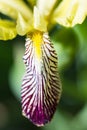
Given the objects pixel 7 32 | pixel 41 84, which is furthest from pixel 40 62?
pixel 7 32

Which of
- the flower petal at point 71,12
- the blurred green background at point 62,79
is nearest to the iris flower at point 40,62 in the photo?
the flower petal at point 71,12

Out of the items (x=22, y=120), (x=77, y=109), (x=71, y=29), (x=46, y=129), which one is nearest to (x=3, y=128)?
(x=22, y=120)

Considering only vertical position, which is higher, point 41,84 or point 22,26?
point 22,26

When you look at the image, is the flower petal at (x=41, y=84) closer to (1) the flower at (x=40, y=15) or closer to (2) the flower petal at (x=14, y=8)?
(1) the flower at (x=40, y=15)

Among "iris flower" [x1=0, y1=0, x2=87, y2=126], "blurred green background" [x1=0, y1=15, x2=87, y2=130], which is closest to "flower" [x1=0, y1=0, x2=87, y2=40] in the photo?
"iris flower" [x1=0, y1=0, x2=87, y2=126]

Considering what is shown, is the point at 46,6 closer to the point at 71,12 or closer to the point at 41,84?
the point at 71,12

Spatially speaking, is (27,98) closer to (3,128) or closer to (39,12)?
(39,12)
